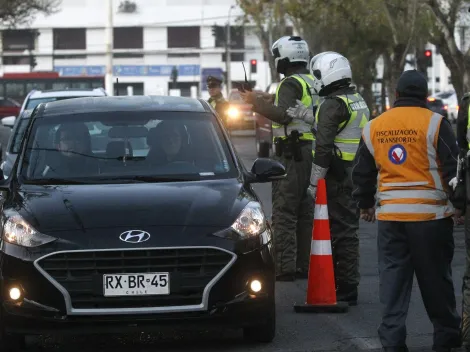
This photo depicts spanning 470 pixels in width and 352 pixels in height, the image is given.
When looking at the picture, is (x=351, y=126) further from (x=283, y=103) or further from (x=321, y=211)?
(x=283, y=103)

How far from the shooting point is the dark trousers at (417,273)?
688 centimetres

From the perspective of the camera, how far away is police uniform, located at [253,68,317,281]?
34.3ft

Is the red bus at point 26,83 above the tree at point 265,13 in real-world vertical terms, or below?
below

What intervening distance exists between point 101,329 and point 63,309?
25 cm

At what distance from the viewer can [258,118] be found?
30.5m

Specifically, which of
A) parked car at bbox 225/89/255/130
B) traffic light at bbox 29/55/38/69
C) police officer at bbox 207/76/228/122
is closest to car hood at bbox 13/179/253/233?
police officer at bbox 207/76/228/122

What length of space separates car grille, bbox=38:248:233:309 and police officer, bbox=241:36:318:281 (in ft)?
10.8

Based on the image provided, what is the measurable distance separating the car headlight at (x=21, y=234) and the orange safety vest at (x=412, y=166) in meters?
1.95

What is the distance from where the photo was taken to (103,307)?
712 cm

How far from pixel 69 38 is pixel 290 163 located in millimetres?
104369

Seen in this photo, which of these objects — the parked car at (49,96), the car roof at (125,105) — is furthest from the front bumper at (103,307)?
the parked car at (49,96)

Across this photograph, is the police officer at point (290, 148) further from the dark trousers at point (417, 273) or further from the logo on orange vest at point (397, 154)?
the logo on orange vest at point (397, 154)

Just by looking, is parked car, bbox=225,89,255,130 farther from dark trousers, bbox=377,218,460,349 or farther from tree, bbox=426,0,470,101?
dark trousers, bbox=377,218,460,349

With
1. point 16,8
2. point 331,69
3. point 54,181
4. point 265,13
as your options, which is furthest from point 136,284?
point 265,13
